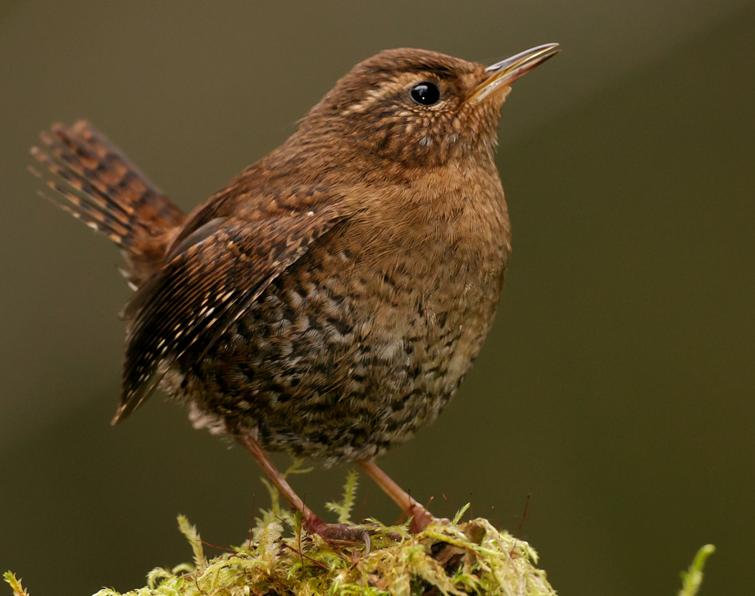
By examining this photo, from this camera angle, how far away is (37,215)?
6.45 m

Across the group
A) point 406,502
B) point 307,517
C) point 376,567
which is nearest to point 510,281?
point 406,502

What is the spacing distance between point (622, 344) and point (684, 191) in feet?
3.01

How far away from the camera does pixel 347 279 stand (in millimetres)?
3258

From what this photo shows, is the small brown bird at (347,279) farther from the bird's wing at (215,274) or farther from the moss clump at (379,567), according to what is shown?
the moss clump at (379,567)

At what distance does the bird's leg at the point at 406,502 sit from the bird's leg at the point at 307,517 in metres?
0.24

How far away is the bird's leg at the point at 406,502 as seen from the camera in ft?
11.2

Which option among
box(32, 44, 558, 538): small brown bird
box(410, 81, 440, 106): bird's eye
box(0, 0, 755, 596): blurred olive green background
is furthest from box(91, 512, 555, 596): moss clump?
box(0, 0, 755, 596): blurred olive green background

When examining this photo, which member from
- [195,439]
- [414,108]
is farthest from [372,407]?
[195,439]

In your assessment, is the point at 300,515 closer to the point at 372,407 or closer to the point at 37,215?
the point at 372,407

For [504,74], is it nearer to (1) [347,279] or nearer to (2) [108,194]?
(1) [347,279]

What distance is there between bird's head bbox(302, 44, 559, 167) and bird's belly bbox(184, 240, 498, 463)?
0.49m

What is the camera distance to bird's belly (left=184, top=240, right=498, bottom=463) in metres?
3.24

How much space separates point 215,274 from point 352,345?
513 millimetres

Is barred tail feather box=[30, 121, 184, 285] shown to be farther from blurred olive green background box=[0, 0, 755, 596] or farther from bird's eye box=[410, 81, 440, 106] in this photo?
blurred olive green background box=[0, 0, 755, 596]
